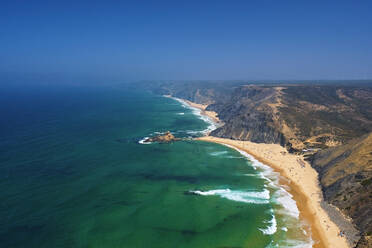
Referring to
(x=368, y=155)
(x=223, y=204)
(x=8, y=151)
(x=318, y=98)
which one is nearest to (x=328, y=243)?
(x=223, y=204)

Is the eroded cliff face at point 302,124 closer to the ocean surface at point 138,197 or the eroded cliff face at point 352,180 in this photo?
the ocean surface at point 138,197

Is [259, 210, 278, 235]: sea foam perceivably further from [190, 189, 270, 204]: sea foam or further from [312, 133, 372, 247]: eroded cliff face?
[312, 133, 372, 247]: eroded cliff face

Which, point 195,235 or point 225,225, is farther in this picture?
point 225,225

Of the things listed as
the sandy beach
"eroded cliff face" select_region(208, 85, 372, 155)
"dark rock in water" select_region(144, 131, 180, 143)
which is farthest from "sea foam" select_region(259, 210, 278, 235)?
"dark rock in water" select_region(144, 131, 180, 143)

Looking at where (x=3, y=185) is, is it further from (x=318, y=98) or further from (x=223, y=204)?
(x=318, y=98)

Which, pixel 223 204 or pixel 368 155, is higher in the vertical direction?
pixel 368 155

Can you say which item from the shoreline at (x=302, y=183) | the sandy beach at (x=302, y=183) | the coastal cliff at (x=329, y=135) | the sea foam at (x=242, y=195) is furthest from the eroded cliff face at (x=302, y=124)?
the sea foam at (x=242, y=195)
